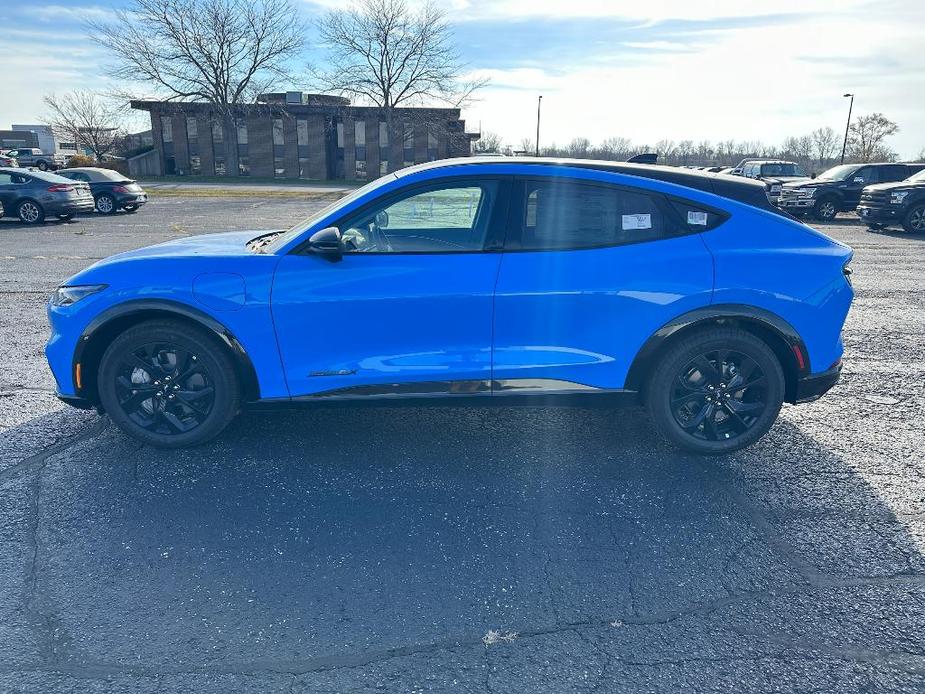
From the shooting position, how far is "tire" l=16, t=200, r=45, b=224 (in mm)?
16469

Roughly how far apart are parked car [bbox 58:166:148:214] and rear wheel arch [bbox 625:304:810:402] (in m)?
21.0

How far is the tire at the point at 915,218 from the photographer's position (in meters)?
15.8

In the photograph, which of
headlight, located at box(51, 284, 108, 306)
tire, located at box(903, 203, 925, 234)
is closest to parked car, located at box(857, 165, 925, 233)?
tire, located at box(903, 203, 925, 234)

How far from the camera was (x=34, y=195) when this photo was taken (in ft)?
53.9

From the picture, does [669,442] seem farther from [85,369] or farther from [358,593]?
[85,369]

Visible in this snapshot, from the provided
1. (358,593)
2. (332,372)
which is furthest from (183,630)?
(332,372)

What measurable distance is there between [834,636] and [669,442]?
158cm

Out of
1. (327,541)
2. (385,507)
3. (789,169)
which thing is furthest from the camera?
(789,169)

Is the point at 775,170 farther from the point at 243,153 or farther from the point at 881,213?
the point at 243,153

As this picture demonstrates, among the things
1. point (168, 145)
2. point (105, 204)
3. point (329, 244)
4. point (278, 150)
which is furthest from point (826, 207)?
point (168, 145)

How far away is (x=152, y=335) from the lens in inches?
143

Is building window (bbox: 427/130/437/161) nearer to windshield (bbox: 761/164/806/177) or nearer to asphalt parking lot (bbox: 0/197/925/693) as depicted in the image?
windshield (bbox: 761/164/806/177)

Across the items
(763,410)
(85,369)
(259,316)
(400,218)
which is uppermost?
(400,218)

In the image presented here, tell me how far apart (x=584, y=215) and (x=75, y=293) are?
10.1 ft
